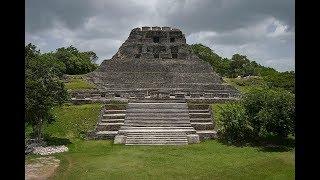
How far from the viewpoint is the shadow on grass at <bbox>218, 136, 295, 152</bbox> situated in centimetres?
2480

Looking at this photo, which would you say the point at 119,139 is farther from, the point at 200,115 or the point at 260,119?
the point at 260,119

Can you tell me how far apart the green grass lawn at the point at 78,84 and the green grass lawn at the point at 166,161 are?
12419mm

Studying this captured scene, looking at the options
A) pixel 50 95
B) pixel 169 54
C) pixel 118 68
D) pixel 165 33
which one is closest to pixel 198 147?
pixel 50 95

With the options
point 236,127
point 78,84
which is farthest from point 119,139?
point 78,84

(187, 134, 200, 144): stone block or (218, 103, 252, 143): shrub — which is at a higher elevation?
(218, 103, 252, 143): shrub

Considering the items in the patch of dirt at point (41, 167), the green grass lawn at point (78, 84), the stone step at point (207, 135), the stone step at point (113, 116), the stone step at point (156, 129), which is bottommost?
the patch of dirt at point (41, 167)

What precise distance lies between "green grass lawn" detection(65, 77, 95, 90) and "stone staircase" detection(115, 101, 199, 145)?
30.5 feet

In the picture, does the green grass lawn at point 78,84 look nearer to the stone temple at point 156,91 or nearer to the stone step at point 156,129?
the stone temple at point 156,91

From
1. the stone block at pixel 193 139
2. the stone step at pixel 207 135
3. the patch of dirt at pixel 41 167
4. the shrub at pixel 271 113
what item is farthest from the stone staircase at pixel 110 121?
the shrub at pixel 271 113

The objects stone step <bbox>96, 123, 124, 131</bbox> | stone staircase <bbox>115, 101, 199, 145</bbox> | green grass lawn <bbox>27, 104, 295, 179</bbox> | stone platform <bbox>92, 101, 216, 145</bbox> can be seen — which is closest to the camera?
green grass lawn <bbox>27, 104, 295, 179</bbox>

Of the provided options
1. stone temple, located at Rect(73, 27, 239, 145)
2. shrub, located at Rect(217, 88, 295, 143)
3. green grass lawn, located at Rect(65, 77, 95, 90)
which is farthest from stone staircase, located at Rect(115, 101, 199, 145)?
green grass lawn, located at Rect(65, 77, 95, 90)

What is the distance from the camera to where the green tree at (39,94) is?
2528 centimetres

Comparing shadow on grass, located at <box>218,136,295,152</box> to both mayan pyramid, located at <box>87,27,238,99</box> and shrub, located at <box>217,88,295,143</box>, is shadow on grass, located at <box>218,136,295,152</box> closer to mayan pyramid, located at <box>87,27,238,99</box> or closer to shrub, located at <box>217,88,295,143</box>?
shrub, located at <box>217,88,295,143</box>

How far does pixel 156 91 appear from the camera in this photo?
39688 millimetres
